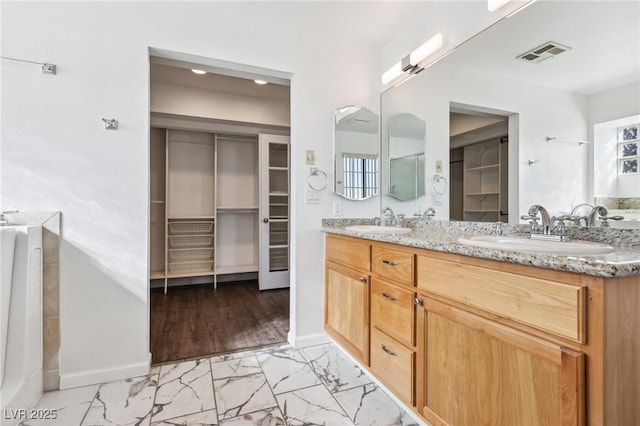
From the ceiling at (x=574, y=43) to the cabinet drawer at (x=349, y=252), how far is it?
1.23 meters

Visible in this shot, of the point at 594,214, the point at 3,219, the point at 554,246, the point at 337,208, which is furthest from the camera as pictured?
the point at 337,208

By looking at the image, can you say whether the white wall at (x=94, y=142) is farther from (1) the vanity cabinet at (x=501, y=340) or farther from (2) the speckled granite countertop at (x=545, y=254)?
(1) the vanity cabinet at (x=501, y=340)

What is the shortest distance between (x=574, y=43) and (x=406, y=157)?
1.20m

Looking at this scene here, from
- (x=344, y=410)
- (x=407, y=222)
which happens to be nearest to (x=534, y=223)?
(x=407, y=222)

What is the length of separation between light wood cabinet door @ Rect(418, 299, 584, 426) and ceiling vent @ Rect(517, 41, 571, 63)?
1284mm

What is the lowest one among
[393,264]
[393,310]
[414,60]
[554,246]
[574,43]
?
[393,310]

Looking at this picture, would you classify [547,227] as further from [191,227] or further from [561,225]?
[191,227]

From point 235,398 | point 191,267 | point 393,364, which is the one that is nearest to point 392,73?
point 393,364

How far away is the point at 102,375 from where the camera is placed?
5.82 feet

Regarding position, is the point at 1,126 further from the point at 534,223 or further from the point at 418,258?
the point at 534,223

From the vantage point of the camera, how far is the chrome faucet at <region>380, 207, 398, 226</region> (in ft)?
7.94

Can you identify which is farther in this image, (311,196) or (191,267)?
(191,267)

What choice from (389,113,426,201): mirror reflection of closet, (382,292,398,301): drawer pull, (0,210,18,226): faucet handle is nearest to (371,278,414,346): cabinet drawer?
(382,292,398,301): drawer pull

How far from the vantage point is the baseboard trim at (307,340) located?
7.38 feet
